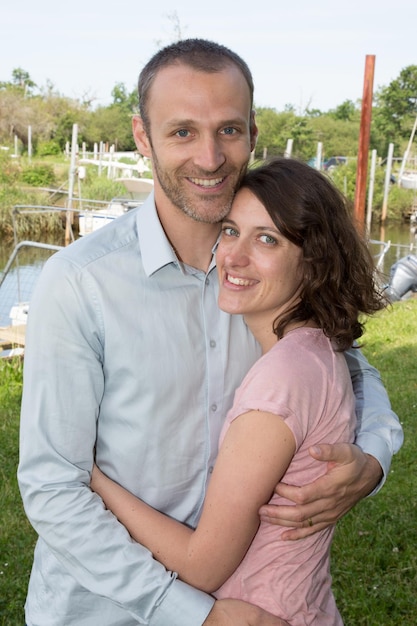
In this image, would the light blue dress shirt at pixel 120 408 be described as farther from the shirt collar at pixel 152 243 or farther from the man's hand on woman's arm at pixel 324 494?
the man's hand on woman's arm at pixel 324 494

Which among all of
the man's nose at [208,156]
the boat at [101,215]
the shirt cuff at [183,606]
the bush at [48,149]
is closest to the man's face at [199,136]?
the man's nose at [208,156]

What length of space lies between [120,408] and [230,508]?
0.38m

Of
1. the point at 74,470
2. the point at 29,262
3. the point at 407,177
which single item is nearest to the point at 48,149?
the point at 407,177

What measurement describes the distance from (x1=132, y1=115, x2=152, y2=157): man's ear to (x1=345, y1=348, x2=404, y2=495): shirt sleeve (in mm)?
868

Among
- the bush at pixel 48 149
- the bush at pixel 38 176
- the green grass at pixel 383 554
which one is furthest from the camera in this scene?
the bush at pixel 48 149

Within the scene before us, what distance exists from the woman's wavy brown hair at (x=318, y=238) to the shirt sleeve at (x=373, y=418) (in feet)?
1.01

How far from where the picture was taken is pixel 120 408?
1.85 meters

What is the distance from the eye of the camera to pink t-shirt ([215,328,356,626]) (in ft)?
5.57

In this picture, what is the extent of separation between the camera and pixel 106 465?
74.3 inches

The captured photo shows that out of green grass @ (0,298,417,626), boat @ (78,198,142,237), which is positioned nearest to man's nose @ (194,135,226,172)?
green grass @ (0,298,417,626)

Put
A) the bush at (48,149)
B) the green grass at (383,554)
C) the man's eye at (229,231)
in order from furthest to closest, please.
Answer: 1. the bush at (48,149)
2. the green grass at (383,554)
3. the man's eye at (229,231)

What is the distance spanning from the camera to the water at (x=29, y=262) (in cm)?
1318

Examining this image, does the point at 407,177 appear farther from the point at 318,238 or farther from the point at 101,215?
the point at 318,238

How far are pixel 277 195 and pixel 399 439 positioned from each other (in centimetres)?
84
